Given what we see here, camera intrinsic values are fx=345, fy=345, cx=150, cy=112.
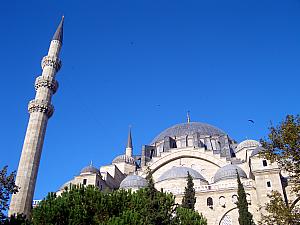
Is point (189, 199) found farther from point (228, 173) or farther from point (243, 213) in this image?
point (228, 173)

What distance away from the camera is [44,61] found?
85.1ft

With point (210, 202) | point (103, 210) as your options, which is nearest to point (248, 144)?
point (210, 202)

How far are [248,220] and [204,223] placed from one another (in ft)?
15.3

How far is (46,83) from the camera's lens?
→ 24531 mm

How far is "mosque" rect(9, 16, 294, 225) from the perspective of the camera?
20109 millimetres

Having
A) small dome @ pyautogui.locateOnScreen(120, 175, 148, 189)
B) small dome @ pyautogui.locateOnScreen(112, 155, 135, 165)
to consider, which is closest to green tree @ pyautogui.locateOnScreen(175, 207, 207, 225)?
small dome @ pyautogui.locateOnScreen(120, 175, 148, 189)

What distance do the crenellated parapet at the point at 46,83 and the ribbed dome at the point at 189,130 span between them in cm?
1199

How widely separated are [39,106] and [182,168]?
10.7 metres

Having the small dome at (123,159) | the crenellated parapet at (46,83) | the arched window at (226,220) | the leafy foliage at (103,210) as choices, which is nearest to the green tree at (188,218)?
the leafy foliage at (103,210)

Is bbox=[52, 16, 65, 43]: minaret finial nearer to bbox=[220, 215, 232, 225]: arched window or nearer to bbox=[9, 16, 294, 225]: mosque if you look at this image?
bbox=[9, 16, 294, 225]: mosque

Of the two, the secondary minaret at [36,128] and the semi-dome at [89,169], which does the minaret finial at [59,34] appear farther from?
the semi-dome at [89,169]

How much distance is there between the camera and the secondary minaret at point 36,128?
19.7 m

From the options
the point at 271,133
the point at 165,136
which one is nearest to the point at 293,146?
the point at 271,133

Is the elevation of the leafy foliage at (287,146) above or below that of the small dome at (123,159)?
below
